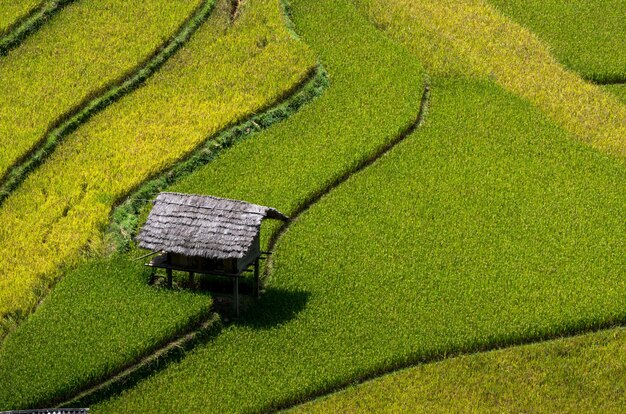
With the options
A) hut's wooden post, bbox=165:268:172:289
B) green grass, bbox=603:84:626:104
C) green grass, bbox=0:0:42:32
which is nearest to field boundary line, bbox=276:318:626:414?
hut's wooden post, bbox=165:268:172:289

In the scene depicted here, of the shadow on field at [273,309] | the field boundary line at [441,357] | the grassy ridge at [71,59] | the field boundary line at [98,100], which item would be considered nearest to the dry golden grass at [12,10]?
the grassy ridge at [71,59]

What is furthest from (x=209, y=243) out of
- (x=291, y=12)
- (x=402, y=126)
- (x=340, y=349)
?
(x=291, y=12)

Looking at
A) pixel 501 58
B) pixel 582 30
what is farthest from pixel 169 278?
pixel 582 30

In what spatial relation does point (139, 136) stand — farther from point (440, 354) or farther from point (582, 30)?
point (582, 30)

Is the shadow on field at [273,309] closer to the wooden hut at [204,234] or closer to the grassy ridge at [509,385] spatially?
the wooden hut at [204,234]

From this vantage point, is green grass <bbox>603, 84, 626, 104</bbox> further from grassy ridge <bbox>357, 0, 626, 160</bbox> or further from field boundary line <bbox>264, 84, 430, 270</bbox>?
field boundary line <bbox>264, 84, 430, 270</bbox>

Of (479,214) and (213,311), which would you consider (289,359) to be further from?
(479,214)
